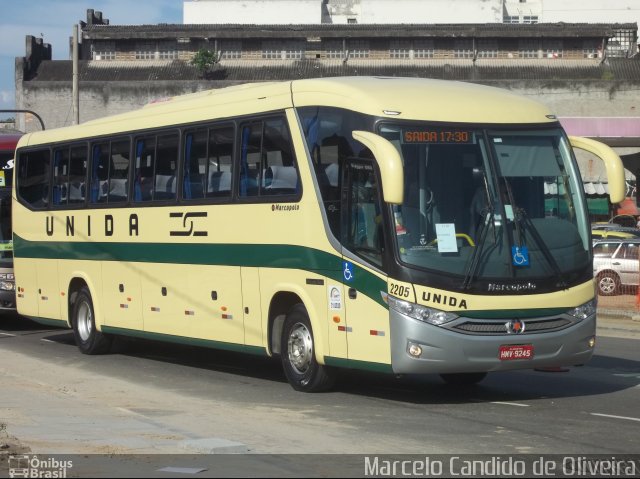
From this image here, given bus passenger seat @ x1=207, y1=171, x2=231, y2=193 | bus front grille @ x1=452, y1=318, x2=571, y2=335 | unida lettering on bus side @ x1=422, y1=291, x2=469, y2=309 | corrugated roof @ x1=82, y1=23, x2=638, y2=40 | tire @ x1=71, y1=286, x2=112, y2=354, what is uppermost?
corrugated roof @ x1=82, y1=23, x2=638, y2=40

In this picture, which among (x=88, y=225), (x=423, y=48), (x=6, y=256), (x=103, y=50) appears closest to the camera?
(x=88, y=225)

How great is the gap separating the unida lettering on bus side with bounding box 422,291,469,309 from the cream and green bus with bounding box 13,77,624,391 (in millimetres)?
10

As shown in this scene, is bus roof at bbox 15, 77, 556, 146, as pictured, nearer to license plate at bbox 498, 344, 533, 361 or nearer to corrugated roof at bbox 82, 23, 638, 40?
license plate at bbox 498, 344, 533, 361

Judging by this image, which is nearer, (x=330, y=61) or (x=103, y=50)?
(x=330, y=61)

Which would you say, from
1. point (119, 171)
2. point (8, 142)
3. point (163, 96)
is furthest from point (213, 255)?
point (163, 96)

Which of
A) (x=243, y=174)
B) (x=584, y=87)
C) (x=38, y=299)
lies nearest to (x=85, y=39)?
(x=584, y=87)

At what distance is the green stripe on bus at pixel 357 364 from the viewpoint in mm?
12492

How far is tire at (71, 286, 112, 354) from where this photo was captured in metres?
19.0

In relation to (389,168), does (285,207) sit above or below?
below

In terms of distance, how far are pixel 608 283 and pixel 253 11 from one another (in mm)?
61552

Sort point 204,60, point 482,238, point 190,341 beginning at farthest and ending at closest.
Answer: point 204,60 < point 190,341 < point 482,238

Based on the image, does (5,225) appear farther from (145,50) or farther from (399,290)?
(145,50)

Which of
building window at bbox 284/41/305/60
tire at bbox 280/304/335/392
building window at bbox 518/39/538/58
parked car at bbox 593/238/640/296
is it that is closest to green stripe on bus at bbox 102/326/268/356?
tire at bbox 280/304/335/392

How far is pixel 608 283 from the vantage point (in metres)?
28.6
